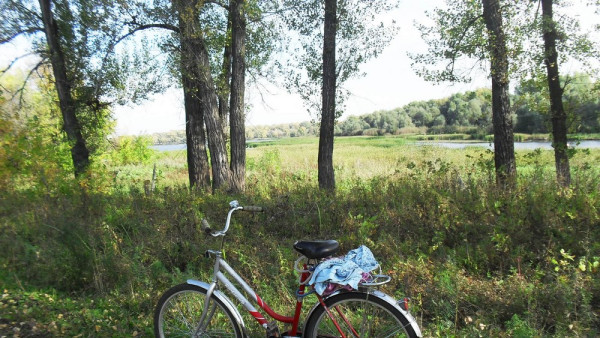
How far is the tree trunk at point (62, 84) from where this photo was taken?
10.1 meters

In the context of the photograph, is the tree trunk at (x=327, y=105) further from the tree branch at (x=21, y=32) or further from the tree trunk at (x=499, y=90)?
the tree branch at (x=21, y=32)

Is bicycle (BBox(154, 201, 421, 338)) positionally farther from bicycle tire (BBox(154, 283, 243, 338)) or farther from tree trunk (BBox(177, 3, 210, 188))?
tree trunk (BBox(177, 3, 210, 188))

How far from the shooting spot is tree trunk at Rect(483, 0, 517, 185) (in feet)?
24.8

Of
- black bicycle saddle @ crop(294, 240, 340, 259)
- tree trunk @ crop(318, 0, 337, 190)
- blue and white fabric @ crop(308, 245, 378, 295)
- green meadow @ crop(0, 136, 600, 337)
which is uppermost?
tree trunk @ crop(318, 0, 337, 190)

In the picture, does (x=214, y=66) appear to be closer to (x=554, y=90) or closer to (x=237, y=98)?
(x=237, y=98)

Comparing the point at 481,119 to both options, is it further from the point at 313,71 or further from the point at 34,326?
the point at 34,326

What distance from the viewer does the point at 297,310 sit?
8.99ft

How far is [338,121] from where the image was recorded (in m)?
9.45

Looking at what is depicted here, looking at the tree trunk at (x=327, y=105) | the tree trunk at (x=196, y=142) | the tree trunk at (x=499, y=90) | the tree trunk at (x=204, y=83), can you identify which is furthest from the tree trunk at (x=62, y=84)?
the tree trunk at (x=499, y=90)

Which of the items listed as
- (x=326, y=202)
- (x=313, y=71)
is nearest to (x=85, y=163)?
(x=313, y=71)

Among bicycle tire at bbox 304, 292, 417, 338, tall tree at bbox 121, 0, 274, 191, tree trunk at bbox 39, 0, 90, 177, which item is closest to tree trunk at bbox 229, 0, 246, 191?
tall tree at bbox 121, 0, 274, 191

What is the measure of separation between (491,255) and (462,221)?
788 mm

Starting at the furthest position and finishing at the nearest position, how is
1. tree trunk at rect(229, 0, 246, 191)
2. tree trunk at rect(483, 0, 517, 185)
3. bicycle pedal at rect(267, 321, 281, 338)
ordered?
tree trunk at rect(229, 0, 246, 191) < tree trunk at rect(483, 0, 517, 185) < bicycle pedal at rect(267, 321, 281, 338)

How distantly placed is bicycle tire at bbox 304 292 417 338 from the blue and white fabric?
4.3 inches
